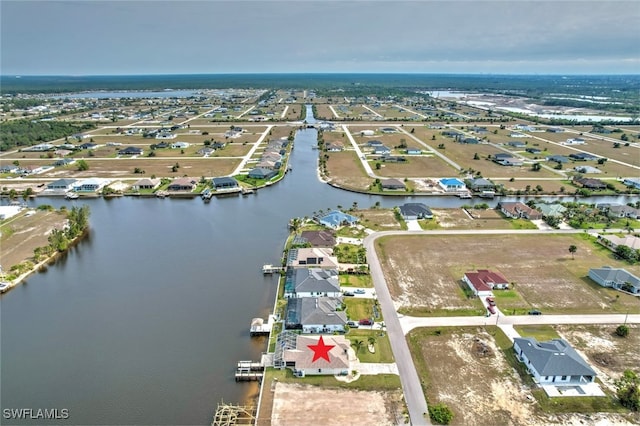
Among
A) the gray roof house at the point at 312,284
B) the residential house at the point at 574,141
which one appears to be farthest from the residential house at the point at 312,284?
the residential house at the point at 574,141

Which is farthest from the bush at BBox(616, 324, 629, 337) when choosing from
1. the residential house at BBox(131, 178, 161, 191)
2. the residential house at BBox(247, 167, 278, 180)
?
the residential house at BBox(131, 178, 161, 191)

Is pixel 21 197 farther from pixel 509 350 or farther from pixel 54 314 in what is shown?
pixel 509 350

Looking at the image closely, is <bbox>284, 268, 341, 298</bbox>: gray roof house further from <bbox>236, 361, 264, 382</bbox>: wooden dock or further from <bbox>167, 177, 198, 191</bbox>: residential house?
<bbox>167, 177, 198, 191</bbox>: residential house

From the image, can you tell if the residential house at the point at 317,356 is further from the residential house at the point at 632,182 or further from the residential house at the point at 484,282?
the residential house at the point at 632,182

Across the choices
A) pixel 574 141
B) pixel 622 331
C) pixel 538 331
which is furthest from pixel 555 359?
pixel 574 141

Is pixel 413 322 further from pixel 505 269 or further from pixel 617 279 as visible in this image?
pixel 617 279
